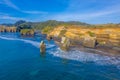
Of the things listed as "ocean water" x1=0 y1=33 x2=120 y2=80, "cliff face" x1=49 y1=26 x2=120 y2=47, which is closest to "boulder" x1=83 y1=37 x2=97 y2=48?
"cliff face" x1=49 y1=26 x2=120 y2=47

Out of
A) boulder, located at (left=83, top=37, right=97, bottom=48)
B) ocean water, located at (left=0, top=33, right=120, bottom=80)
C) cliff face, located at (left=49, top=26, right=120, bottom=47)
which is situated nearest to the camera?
ocean water, located at (left=0, top=33, right=120, bottom=80)

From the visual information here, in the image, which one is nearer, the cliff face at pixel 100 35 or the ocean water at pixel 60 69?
the ocean water at pixel 60 69

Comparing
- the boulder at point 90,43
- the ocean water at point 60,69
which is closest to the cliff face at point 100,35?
the boulder at point 90,43

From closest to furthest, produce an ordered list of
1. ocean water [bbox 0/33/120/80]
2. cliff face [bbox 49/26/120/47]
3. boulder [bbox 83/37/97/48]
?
ocean water [bbox 0/33/120/80], boulder [bbox 83/37/97/48], cliff face [bbox 49/26/120/47]

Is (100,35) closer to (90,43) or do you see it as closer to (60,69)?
(90,43)

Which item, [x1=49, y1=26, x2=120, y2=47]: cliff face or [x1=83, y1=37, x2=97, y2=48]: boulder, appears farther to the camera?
[x1=49, y1=26, x2=120, y2=47]: cliff face

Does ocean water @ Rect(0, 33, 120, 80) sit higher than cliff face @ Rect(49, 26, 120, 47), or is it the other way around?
cliff face @ Rect(49, 26, 120, 47)

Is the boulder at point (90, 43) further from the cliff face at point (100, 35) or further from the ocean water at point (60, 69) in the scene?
the ocean water at point (60, 69)

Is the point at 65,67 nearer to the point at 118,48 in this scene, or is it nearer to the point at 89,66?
the point at 89,66

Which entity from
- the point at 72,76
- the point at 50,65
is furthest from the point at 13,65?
the point at 72,76

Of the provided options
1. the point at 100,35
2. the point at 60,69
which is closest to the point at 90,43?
the point at 100,35

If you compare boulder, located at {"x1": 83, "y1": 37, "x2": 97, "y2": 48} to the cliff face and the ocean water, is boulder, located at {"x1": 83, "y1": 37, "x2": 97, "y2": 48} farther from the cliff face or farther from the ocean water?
the ocean water
